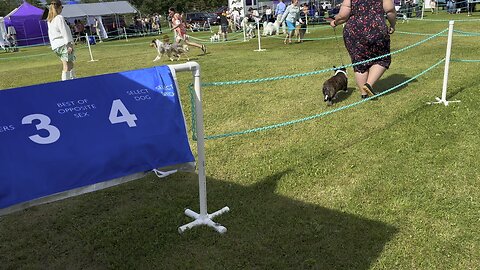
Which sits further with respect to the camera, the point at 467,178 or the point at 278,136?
the point at 278,136

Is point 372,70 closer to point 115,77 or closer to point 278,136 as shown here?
point 278,136

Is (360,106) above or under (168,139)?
under

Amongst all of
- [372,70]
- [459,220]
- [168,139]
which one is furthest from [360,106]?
[168,139]

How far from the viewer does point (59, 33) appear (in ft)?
23.3

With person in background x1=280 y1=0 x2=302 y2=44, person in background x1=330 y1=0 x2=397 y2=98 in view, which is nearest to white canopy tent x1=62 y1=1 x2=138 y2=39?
person in background x1=280 y1=0 x2=302 y2=44

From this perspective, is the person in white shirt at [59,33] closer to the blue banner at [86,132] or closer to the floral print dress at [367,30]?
the floral print dress at [367,30]

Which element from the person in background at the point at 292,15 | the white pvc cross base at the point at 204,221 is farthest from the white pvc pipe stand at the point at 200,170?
the person in background at the point at 292,15

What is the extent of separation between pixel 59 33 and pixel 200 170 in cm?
540

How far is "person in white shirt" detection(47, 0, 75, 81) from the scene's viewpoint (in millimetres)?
6940

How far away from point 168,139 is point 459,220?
A: 7.80 feet

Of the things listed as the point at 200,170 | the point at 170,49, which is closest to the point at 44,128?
the point at 200,170

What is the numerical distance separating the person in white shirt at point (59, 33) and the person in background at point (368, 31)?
4781 millimetres

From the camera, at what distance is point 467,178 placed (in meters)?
3.70

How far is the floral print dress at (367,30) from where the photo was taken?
223 inches
